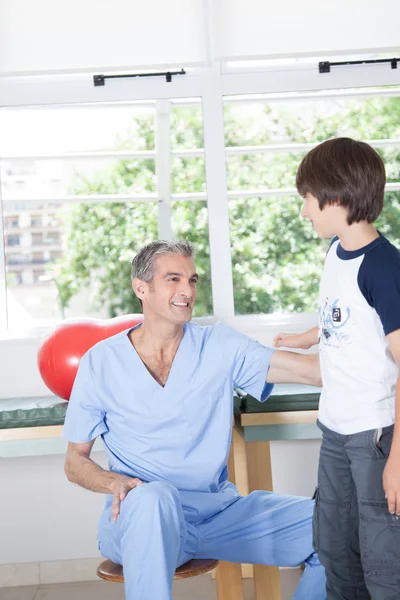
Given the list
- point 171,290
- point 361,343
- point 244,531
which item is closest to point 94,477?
point 244,531

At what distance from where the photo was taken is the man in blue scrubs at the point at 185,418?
7.02ft

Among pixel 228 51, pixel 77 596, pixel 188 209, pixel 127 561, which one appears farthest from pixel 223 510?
pixel 228 51

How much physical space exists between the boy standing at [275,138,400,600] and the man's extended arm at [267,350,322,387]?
34 centimetres

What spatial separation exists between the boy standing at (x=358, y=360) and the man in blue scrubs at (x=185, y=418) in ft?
1.23

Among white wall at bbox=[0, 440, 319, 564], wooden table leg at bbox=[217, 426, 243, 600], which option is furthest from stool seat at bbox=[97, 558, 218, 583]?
white wall at bbox=[0, 440, 319, 564]

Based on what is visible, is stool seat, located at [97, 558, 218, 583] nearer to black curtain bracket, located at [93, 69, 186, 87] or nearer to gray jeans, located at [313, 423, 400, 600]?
gray jeans, located at [313, 423, 400, 600]

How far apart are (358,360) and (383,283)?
0.58 feet

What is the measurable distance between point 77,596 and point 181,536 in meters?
1.21

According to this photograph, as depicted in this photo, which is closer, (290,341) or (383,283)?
(383,283)

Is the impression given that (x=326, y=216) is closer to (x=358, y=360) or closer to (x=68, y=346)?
(x=358, y=360)

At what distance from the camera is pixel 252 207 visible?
3396 millimetres

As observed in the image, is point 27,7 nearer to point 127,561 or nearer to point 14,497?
point 14,497

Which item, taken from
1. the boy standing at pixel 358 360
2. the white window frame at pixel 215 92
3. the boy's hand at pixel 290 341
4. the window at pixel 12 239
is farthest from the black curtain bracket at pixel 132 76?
the boy standing at pixel 358 360

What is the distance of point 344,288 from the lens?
1716 mm
